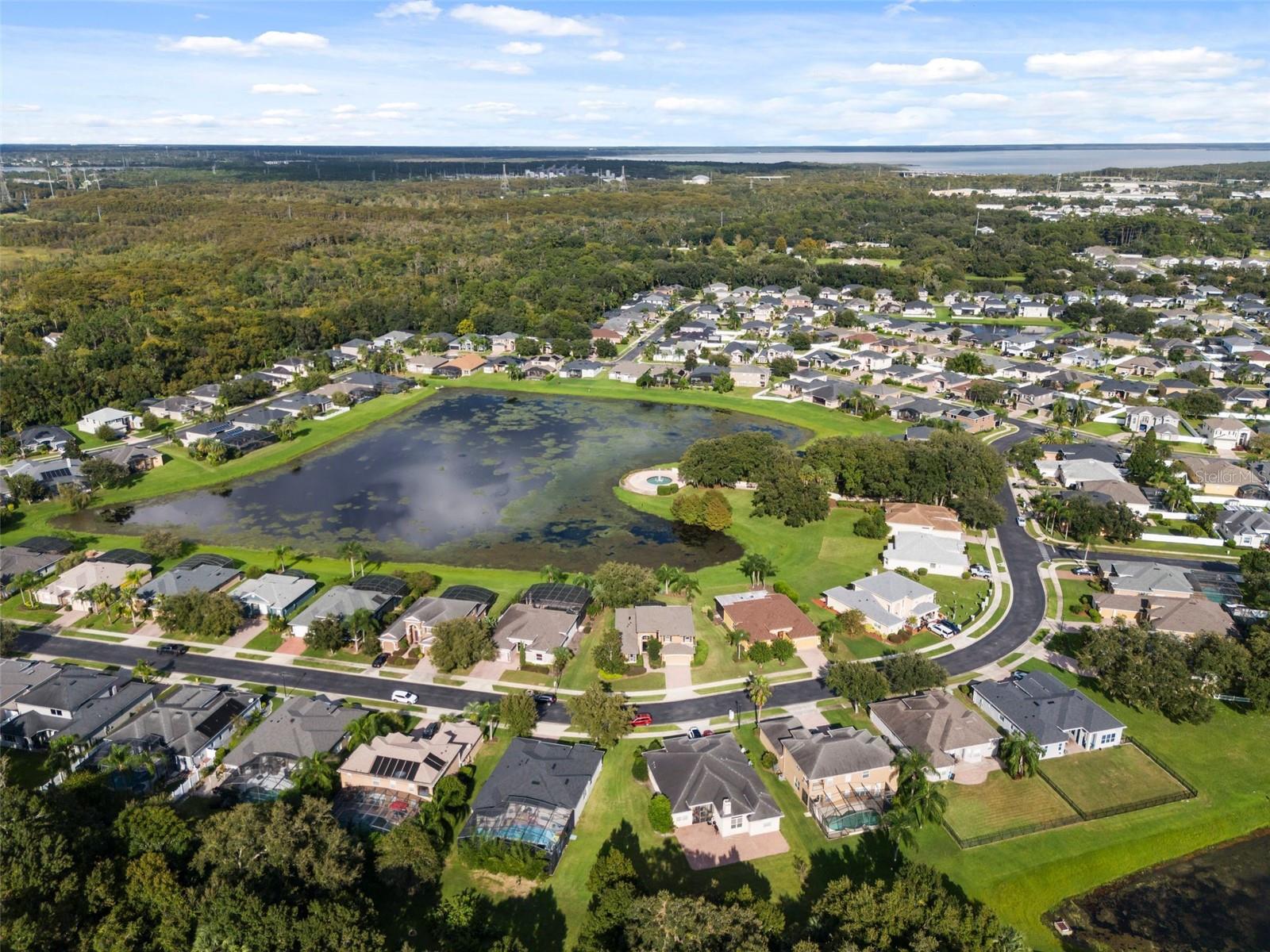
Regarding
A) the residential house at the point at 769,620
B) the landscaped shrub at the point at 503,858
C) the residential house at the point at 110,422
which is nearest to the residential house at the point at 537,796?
the landscaped shrub at the point at 503,858

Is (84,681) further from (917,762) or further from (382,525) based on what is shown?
(917,762)

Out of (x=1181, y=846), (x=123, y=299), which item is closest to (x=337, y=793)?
(x=1181, y=846)

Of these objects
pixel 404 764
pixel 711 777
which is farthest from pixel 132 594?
pixel 711 777

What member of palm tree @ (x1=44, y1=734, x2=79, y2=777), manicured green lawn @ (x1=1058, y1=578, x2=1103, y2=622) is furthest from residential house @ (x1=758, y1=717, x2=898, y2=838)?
palm tree @ (x1=44, y1=734, x2=79, y2=777)

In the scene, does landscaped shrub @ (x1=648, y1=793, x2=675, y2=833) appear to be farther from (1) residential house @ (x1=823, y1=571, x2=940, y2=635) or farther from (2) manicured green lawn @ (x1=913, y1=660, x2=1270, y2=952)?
(1) residential house @ (x1=823, y1=571, x2=940, y2=635)

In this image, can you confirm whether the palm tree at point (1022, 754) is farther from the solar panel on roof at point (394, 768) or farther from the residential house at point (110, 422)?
the residential house at point (110, 422)
